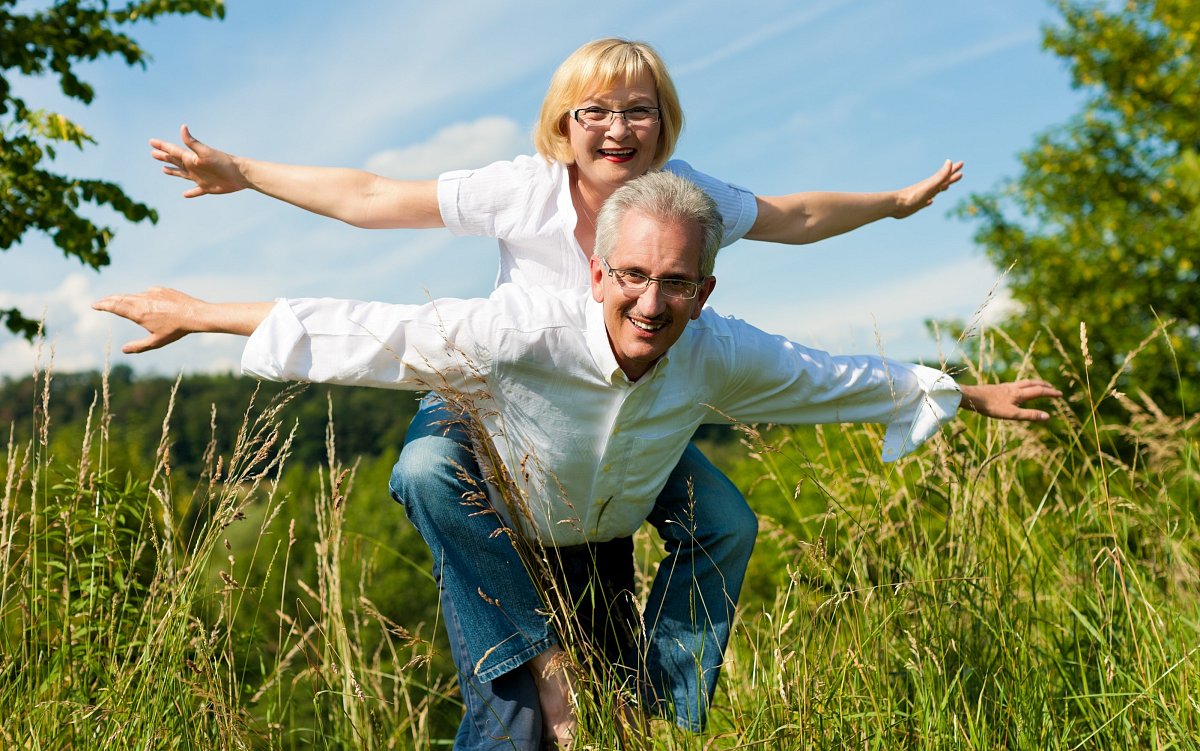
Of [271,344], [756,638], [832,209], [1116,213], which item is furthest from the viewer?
[1116,213]

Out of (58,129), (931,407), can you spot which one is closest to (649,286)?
(931,407)

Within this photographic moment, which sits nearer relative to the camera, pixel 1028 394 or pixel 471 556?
pixel 471 556

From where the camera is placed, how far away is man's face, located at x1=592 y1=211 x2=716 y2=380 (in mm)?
2254

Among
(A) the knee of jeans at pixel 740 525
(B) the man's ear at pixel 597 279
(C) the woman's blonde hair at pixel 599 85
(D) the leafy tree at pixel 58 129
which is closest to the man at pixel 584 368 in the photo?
(B) the man's ear at pixel 597 279

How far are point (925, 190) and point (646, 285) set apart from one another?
5.13 feet

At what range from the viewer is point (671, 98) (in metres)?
2.94

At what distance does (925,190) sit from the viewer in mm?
3363

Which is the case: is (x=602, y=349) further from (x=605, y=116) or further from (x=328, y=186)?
(x=328, y=186)

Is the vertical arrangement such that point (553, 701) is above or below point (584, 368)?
below

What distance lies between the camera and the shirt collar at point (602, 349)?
7.56 ft

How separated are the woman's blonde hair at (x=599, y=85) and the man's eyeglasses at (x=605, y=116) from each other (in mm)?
58

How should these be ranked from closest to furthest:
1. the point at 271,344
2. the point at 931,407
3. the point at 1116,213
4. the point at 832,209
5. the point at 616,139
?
the point at 271,344 < the point at 931,407 < the point at 616,139 < the point at 832,209 < the point at 1116,213

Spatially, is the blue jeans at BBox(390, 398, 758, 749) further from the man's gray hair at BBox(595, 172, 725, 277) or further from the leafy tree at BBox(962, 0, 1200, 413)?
the leafy tree at BBox(962, 0, 1200, 413)

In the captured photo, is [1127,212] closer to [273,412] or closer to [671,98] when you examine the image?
[671,98]
